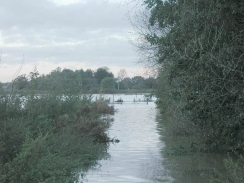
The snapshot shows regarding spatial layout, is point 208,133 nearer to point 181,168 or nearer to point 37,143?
point 181,168

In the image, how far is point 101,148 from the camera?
19.2m

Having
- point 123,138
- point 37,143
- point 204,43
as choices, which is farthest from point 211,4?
point 123,138

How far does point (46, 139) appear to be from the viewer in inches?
554

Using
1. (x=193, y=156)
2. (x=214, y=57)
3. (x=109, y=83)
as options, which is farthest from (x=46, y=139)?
(x=109, y=83)

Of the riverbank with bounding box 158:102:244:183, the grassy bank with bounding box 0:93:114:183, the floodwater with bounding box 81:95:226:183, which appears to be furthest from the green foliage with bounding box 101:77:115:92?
the riverbank with bounding box 158:102:244:183

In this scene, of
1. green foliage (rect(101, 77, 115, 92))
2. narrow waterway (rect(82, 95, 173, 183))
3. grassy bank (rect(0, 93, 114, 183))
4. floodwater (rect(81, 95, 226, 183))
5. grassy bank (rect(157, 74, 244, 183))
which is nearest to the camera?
grassy bank (rect(0, 93, 114, 183))

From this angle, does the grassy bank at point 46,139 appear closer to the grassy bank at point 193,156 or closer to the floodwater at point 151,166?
the floodwater at point 151,166

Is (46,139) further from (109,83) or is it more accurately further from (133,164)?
(109,83)

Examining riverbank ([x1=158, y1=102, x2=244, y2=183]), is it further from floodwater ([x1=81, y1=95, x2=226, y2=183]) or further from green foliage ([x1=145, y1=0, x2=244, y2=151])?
green foliage ([x1=145, y1=0, x2=244, y2=151])

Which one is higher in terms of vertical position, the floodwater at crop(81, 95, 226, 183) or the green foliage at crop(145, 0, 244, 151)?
the green foliage at crop(145, 0, 244, 151)

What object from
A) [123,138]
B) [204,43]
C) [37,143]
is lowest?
[123,138]

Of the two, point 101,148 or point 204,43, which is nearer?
point 204,43

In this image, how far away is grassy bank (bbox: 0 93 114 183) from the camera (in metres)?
10.1

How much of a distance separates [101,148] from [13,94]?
4.65 metres
